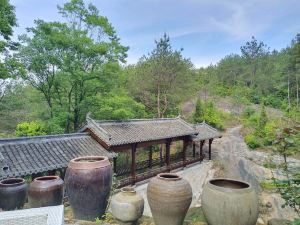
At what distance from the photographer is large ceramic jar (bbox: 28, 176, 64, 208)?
5.99m

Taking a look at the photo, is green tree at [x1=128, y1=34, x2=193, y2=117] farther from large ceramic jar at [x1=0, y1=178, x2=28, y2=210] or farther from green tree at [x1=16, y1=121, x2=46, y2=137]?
large ceramic jar at [x1=0, y1=178, x2=28, y2=210]

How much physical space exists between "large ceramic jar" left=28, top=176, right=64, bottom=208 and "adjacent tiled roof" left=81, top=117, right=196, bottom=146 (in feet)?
18.9

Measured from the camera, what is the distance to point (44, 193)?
6012mm

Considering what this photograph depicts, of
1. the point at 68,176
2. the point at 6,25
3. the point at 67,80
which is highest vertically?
the point at 6,25

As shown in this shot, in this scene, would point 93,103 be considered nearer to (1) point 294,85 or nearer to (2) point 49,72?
(2) point 49,72

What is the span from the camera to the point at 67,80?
15133 millimetres

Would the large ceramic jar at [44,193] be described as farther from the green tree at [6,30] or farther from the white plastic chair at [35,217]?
the green tree at [6,30]

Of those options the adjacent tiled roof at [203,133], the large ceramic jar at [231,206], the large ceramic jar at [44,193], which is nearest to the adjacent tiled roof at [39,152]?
the large ceramic jar at [44,193]

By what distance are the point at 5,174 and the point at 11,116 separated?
51.2 ft

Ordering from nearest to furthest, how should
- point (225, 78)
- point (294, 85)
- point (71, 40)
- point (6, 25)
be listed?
point (6, 25) < point (71, 40) < point (294, 85) < point (225, 78)

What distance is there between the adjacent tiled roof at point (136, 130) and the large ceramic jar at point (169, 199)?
697cm

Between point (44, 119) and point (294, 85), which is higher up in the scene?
point (294, 85)

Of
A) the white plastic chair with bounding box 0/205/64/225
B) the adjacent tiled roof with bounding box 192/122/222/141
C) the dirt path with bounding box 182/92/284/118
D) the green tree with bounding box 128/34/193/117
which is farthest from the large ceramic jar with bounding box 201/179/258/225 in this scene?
the dirt path with bounding box 182/92/284/118

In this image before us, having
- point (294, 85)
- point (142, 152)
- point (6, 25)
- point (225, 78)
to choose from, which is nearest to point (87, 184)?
point (6, 25)
